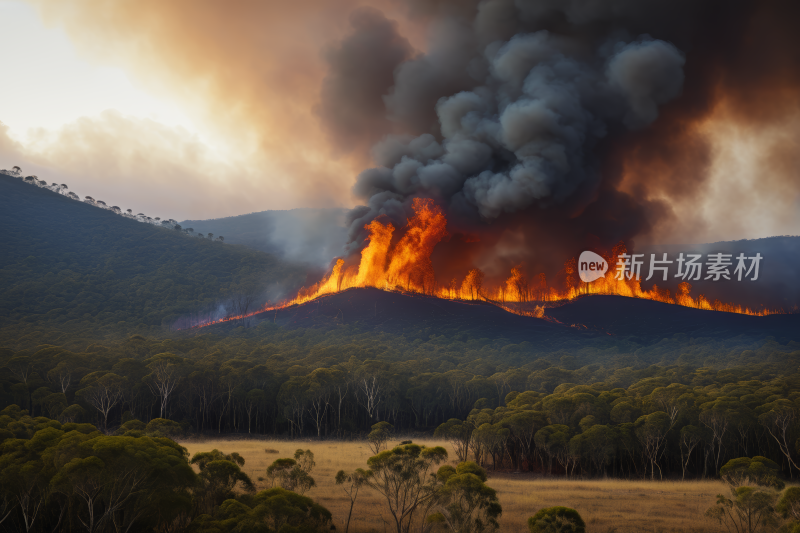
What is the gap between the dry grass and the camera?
29531 mm

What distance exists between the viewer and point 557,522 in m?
21.2

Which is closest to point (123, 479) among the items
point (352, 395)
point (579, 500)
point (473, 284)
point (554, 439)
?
point (579, 500)

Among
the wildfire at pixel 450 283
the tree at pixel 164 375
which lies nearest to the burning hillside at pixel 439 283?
the wildfire at pixel 450 283

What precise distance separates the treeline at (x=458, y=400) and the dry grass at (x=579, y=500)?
4059 mm

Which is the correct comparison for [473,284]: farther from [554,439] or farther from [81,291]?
[81,291]

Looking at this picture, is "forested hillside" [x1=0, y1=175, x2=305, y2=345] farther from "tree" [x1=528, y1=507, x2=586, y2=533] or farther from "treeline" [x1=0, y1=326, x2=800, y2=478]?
"tree" [x1=528, y1=507, x2=586, y2=533]

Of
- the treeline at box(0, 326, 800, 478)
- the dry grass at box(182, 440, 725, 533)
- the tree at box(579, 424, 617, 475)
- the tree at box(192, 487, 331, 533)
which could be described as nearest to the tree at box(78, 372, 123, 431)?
the treeline at box(0, 326, 800, 478)

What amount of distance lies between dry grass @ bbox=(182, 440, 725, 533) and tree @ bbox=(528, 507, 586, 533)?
728 centimetres

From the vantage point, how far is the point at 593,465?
165 ft

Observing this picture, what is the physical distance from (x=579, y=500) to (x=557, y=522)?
16.6 metres

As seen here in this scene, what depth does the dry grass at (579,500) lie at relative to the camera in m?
29.5

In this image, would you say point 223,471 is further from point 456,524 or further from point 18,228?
point 18,228

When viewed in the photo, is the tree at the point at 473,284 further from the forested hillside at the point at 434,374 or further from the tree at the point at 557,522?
the tree at the point at 557,522

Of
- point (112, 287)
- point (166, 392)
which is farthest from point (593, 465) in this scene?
point (112, 287)
